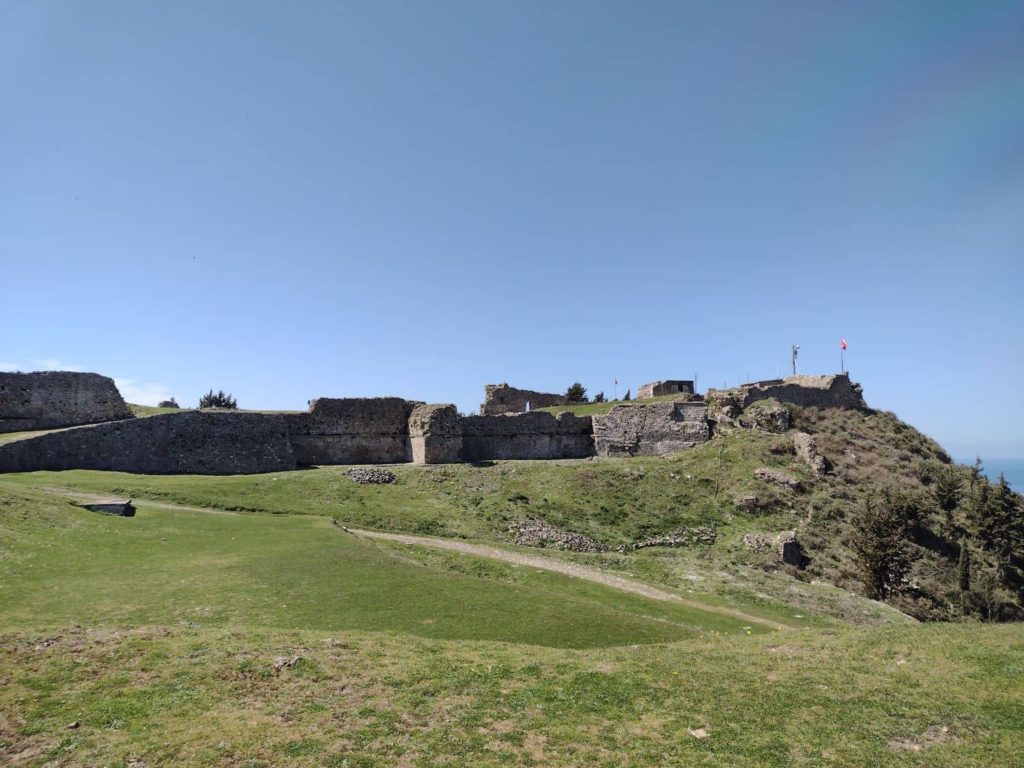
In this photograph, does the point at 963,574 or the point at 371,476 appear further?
the point at 371,476

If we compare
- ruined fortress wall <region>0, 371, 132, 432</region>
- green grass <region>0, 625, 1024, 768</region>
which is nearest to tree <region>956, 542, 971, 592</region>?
green grass <region>0, 625, 1024, 768</region>

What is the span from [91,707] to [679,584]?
2110 cm

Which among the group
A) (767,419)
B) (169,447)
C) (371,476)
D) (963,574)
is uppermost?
(767,419)

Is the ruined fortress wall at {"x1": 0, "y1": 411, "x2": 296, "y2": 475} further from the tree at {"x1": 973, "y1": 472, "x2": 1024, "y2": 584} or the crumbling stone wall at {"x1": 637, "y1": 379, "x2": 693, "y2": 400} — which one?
the tree at {"x1": 973, "y1": 472, "x2": 1024, "y2": 584}

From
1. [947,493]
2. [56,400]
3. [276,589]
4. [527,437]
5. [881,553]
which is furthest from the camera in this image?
[527,437]

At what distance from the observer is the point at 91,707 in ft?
30.2

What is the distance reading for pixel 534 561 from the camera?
2525 centimetres

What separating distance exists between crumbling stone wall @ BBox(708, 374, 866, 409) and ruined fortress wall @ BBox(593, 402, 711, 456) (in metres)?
4.29

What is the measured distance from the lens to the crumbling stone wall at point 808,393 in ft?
168

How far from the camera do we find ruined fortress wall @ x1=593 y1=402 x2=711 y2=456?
47.4m

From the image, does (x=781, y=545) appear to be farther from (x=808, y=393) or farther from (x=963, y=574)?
(x=808, y=393)

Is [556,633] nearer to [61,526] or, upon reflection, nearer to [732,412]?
[61,526]

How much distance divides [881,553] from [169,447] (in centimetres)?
3782

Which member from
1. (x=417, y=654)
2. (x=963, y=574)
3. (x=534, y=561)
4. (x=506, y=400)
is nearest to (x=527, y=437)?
(x=506, y=400)
